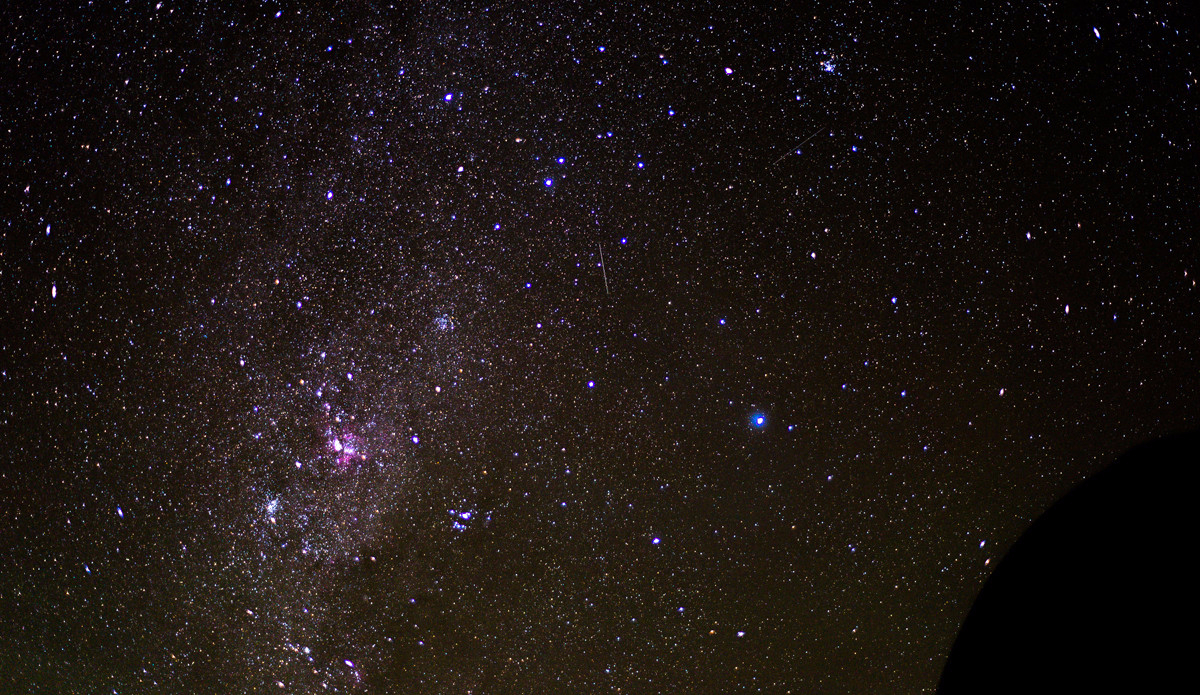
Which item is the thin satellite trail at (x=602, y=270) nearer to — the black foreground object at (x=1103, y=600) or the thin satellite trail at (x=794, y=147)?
the thin satellite trail at (x=794, y=147)

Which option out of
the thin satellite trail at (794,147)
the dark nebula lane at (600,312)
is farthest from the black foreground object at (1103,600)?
the thin satellite trail at (794,147)

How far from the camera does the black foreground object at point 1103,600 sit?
1.81ft

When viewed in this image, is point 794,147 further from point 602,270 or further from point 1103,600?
point 1103,600

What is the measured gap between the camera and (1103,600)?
1.89ft

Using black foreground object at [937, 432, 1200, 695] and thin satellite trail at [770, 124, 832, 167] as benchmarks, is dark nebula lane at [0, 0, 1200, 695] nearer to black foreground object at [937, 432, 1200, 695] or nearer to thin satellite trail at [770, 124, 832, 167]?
thin satellite trail at [770, 124, 832, 167]

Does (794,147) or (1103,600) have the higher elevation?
(794,147)

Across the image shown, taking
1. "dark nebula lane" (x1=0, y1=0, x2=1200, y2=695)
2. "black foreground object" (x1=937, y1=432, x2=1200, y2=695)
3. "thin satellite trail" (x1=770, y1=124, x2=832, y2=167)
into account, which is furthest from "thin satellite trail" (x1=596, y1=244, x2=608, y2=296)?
"black foreground object" (x1=937, y1=432, x2=1200, y2=695)

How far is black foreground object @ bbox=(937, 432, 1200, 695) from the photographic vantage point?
1.81 ft

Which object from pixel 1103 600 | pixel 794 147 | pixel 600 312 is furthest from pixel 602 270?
pixel 1103 600

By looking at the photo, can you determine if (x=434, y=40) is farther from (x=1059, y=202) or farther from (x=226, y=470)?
(x=1059, y=202)

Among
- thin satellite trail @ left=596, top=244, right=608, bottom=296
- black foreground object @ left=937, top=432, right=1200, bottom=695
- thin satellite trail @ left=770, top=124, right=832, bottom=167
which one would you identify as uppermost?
thin satellite trail @ left=596, top=244, right=608, bottom=296

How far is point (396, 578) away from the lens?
2.27ft

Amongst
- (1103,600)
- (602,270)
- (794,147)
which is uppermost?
(602,270)

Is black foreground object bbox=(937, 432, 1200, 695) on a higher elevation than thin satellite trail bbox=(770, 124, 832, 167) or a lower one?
lower
